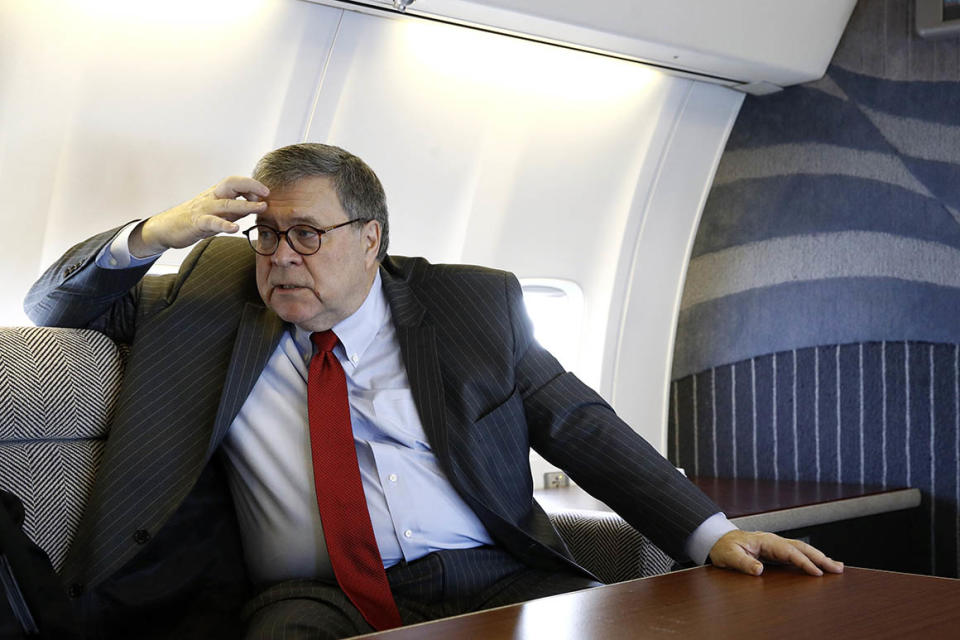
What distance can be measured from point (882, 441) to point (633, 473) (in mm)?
1878

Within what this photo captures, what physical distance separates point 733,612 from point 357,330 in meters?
1.18

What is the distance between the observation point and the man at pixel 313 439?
7.16 ft

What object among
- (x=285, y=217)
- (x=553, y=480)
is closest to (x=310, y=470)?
(x=285, y=217)

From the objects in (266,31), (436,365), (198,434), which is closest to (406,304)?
(436,365)

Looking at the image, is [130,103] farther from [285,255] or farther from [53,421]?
[53,421]

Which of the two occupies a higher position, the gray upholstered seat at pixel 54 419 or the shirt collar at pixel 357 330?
the shirt collar at pixel 357 330

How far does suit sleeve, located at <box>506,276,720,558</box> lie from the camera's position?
2.19 meters

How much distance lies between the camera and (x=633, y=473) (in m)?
2.26

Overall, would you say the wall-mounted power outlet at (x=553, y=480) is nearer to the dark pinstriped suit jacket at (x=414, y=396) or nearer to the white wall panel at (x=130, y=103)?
the dark pinstriped suit jacket at (x=414, y=396)

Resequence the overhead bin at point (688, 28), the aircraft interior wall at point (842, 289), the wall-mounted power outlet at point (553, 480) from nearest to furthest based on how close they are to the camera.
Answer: the overhead bin at point (688, 28), the aircraft interior wall at point (842, 289), the wall-mounted power outlet at point (553, 480)

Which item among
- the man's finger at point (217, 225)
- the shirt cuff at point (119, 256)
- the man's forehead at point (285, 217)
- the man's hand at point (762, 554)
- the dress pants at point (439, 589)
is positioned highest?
the man's forehead at point (285, 217)

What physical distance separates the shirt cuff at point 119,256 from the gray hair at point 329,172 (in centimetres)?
31

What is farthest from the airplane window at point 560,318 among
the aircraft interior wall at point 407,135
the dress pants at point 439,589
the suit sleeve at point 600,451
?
the dress pants at point 439,589

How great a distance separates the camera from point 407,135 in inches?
132
